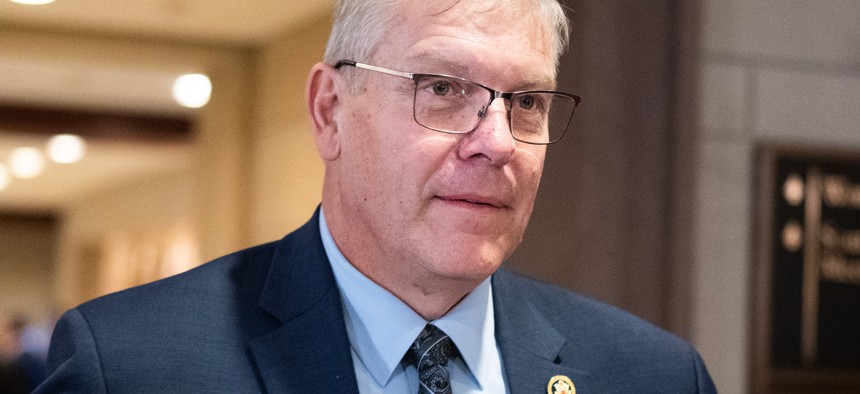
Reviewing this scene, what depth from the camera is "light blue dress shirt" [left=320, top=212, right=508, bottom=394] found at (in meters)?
1.57

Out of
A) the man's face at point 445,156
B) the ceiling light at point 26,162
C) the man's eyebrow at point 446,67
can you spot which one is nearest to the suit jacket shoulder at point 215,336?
the man's face at point 445,156

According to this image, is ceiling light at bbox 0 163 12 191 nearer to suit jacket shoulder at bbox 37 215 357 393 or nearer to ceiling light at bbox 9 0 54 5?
→ ceiling light at bbox 9 0 54 5

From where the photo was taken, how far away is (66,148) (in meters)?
11.8

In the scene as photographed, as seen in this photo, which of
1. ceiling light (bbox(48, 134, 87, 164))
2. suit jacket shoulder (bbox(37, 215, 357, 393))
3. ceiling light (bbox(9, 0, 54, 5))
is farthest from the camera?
ceiling light (bbox(48, 134, 87, 164))

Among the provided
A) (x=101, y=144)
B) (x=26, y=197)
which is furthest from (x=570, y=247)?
(x=26, y=197)

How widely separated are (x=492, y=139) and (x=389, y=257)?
9.1 inches

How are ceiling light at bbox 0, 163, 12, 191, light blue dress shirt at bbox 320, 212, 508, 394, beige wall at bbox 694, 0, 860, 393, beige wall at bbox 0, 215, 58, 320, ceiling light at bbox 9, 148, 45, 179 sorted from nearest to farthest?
light blue dress shirt at bbox 320, 212, 508, 394 → beige wall at bbox 694, 0, 860, 393 → ceiling light at bbox 9, 148, 45, 179 → ceiling light at bbox 0, 163, 12, 191 → beige wall at bbox 0, 215, 58, 320

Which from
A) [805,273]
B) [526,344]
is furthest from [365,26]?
[805,273]

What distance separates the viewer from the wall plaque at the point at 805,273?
364 cm

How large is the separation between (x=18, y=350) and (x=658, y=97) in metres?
9.73

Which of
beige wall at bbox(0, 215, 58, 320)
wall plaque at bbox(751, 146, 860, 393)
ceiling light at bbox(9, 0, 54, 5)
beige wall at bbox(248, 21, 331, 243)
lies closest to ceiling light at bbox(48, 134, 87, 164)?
beige wall at bbox(248, 21, 331, 243)

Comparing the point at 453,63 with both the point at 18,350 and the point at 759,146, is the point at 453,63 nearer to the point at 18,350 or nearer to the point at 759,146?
the point at 759,146

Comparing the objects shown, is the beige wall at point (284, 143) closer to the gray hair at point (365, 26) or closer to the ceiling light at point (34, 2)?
the ceiling light at point (34, 2)

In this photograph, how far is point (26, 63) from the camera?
7.48 meters
